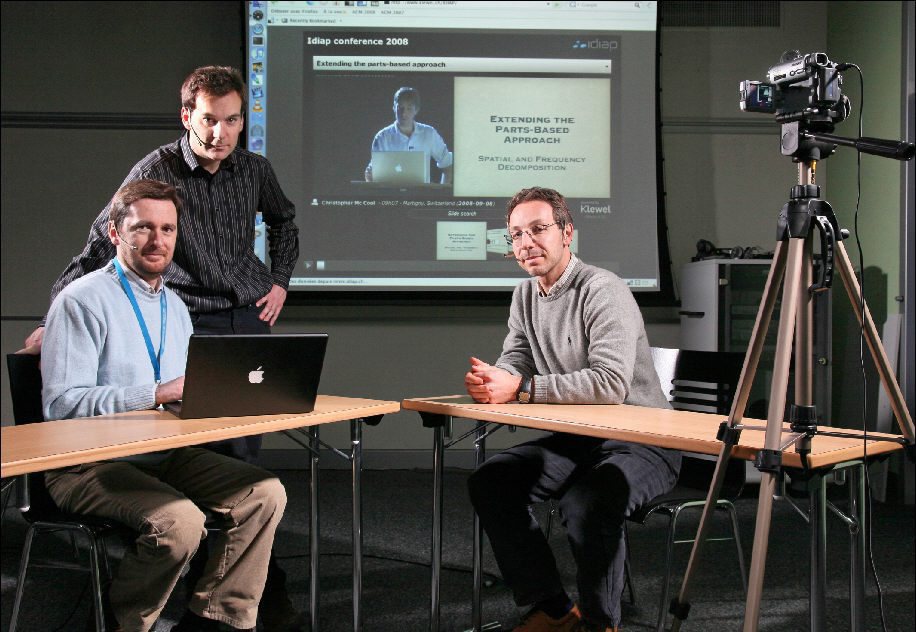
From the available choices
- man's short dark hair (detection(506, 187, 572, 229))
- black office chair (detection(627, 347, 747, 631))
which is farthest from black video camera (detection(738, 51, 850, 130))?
black office chair (detection(627, 347, 747, 631))

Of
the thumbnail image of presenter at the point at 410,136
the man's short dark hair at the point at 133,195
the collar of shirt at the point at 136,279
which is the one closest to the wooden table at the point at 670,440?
the collar of shirt at the point at 136,279

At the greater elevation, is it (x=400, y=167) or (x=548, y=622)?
(x=400, y=167)

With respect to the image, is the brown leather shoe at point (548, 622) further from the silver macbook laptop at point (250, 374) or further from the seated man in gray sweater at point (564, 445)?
the silver macbook laptop at point (250, 374)

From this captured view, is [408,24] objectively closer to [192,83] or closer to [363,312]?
[363,312]

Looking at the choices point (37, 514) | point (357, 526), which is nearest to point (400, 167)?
point (357, 526)

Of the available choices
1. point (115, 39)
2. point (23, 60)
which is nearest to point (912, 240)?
point (115, 39)

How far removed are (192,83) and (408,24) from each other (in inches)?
79.4

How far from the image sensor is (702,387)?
2.34 m

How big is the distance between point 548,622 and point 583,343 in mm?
730

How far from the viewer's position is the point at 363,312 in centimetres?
428

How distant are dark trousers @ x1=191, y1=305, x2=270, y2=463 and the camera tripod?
1.35m

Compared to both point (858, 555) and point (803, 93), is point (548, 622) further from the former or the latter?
point (803, 93)

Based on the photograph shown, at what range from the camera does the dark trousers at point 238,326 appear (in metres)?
2.32

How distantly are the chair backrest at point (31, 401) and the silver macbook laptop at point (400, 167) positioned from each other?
7.93 ft
